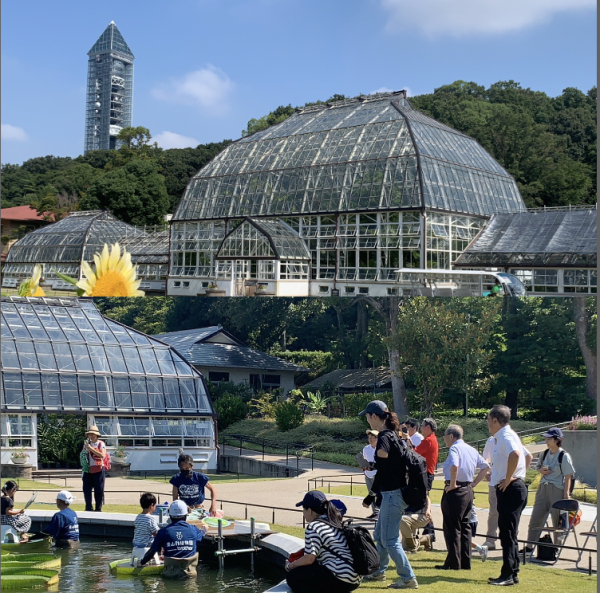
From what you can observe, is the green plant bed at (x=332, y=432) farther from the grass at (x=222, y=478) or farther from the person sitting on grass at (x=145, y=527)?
the person sitting on grass at (x=145, y=527)

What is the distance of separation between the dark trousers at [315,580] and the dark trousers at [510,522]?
1.44 m

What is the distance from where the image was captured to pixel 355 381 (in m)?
18.5

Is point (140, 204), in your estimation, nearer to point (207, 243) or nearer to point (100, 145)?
point (207, 243)

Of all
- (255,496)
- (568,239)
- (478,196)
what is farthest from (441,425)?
(478,196)

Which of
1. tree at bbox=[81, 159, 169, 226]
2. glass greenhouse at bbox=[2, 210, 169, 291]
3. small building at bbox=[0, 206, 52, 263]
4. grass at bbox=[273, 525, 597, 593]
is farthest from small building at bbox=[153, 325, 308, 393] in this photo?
small building at bbox=[0, 206, 52, 263]

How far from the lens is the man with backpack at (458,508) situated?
7.96m

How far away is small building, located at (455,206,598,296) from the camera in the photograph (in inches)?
1344

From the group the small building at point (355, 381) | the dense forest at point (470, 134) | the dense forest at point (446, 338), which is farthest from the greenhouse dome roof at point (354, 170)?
the small building at point (355, 381)

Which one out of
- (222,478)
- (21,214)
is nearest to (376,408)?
(222,478)

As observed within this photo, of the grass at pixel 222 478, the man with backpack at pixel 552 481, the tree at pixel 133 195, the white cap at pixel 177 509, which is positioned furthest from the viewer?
the tree at pixel 133 195

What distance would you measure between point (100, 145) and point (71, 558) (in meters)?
131

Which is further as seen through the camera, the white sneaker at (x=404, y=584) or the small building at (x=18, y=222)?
the small building at (x=18, y=222)

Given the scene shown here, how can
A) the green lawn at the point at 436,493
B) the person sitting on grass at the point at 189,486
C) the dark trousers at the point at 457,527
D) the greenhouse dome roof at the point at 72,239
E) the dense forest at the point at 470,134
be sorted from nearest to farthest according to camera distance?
the dark trousers at the point at 457,527 → the person sitting on grass at the point at 189,486 → the green lawn at the point at 436,493 → the greenhouse dome roof at the point at 72,239 → the dense forest at the point at 470,134

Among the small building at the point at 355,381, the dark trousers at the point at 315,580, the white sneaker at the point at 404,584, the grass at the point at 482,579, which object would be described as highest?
the small building at the point at 355,381
